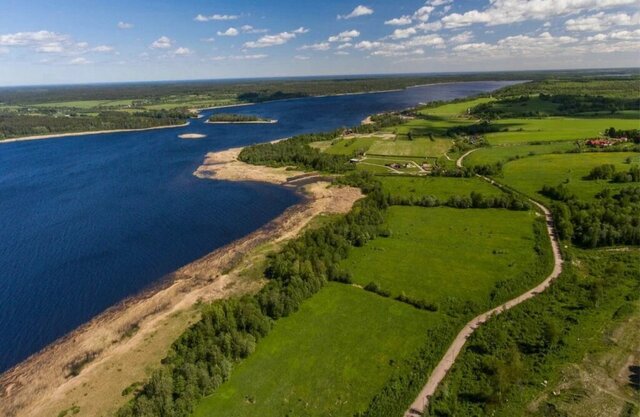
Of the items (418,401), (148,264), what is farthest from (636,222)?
(148,264)

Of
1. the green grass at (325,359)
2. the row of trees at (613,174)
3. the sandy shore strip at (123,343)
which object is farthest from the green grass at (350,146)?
the green grass at (325,359)

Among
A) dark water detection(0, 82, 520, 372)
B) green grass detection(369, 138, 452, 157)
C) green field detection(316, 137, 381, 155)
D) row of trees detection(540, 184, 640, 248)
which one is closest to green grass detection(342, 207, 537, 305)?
row of trees detection(540, 184, 640, 248)

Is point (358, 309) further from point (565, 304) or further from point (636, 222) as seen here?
point (636, 222)

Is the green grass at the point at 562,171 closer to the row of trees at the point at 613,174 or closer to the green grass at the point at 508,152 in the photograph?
the row of trees at the point at 613,174

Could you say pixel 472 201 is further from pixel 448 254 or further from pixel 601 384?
pixel 601 384

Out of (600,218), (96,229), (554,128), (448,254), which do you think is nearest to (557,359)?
(448,254)

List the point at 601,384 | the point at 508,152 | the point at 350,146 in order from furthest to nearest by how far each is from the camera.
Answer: the point at 350,146, the point at 508,152, the point at 601,384
